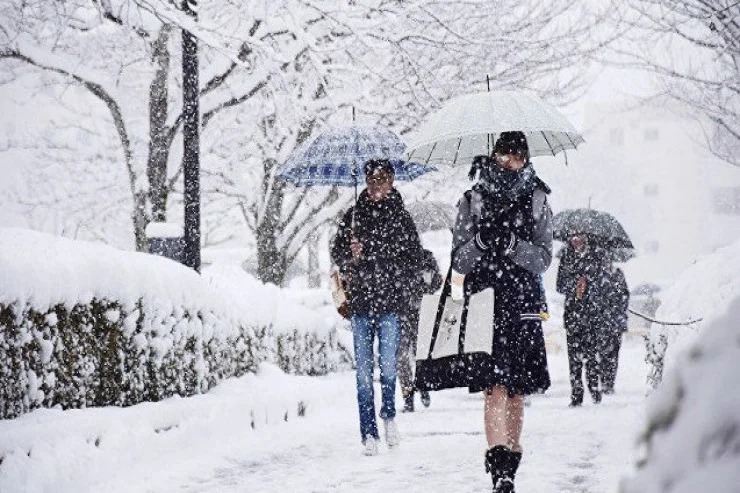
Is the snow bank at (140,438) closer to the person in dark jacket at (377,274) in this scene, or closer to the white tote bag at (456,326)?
the person in dark jacket at (377,274)

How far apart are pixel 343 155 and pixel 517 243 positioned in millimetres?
3420

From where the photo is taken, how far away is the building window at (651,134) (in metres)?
69.8

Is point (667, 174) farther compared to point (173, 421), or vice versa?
point (667, 174)

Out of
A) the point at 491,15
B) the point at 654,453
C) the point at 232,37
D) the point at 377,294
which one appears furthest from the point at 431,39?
the point at 654,453

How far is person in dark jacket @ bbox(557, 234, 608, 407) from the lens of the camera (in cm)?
1018

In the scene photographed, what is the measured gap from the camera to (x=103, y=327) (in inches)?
216

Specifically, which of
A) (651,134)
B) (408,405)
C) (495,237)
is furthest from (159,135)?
(651,134)

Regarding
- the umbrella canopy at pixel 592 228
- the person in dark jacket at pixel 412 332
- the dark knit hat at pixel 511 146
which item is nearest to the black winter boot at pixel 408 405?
the person in dark jacket at pixel 412 332

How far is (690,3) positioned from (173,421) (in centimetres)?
1031

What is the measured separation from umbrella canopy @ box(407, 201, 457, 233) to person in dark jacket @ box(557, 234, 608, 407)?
2525 millimetres

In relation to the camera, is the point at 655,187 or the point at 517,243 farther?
the point at 655,187

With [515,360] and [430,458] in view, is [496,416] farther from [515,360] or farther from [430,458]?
[430,458]

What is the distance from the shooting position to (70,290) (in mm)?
5031

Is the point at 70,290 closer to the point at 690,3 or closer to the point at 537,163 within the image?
the point at 690,3
